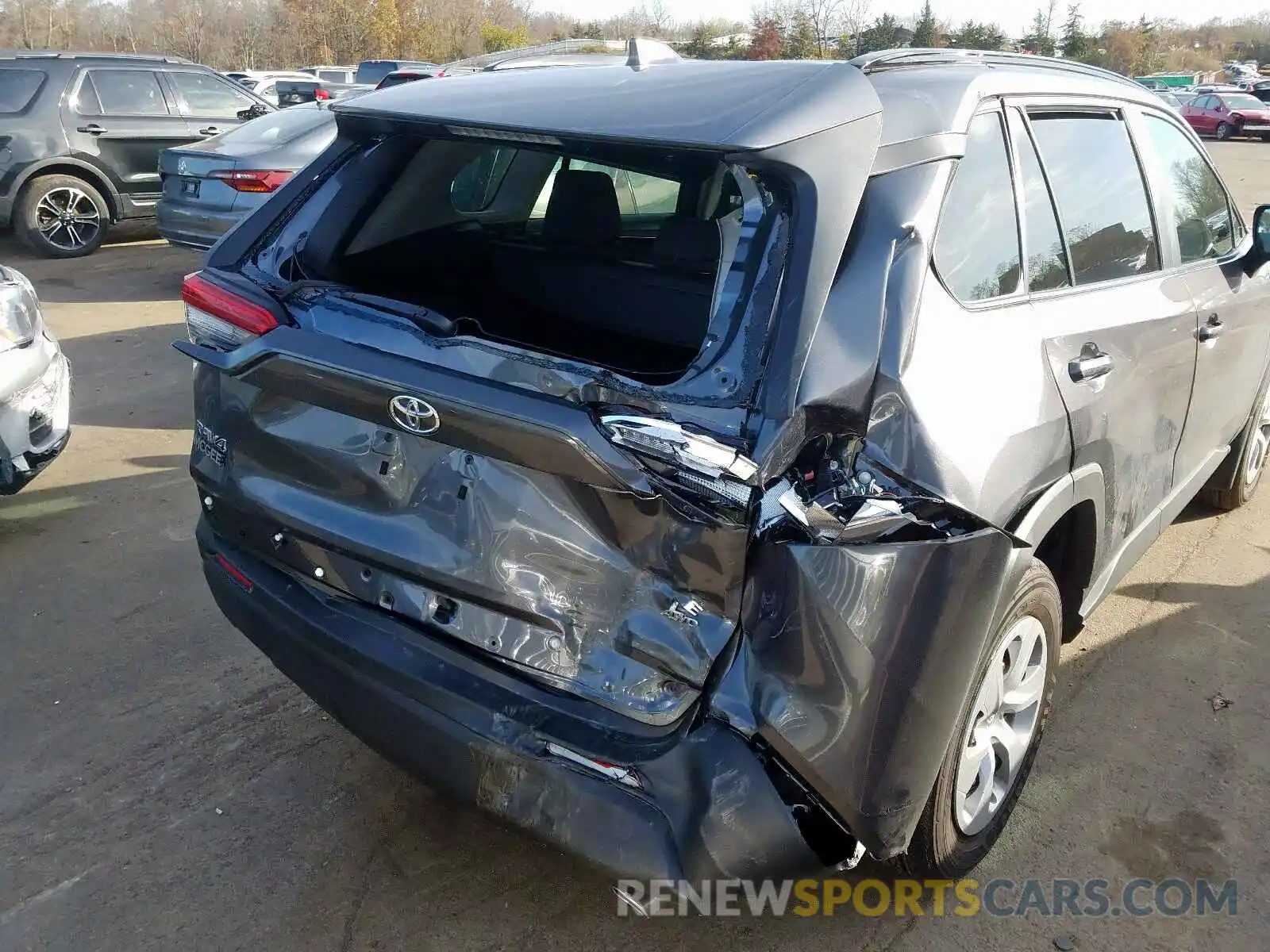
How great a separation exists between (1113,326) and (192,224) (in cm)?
774

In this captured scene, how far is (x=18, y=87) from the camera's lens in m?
10.2

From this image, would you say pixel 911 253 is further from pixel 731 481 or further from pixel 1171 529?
pixel 1171 529

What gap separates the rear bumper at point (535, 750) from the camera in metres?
1.91

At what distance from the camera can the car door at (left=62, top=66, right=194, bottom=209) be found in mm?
10305

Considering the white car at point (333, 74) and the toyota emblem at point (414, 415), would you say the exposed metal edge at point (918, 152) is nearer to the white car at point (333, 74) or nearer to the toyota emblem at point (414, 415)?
the toyota emblem at point (414, 415)

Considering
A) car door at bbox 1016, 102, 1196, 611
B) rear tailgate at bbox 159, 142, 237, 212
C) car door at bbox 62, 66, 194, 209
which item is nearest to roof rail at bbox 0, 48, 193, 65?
car door at bbox 62, 66, 194, 209

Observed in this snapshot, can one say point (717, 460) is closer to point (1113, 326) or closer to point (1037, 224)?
point (1037, 224)

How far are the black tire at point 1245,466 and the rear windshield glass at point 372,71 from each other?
20.2 meters

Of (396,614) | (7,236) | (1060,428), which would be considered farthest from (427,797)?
(7,236)

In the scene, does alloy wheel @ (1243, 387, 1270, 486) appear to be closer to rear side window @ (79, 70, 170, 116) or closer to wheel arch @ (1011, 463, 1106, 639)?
Answer: wheel arch @ (1011, 463, 1106, 639)

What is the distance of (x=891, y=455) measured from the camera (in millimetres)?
1961

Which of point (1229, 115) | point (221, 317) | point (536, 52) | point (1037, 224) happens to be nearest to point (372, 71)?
point (536, 52)

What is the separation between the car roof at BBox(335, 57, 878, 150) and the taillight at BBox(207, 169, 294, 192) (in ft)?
20.5

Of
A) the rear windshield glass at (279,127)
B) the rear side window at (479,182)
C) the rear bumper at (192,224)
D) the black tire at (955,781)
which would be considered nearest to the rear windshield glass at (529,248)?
the rear side window at (479,182)
